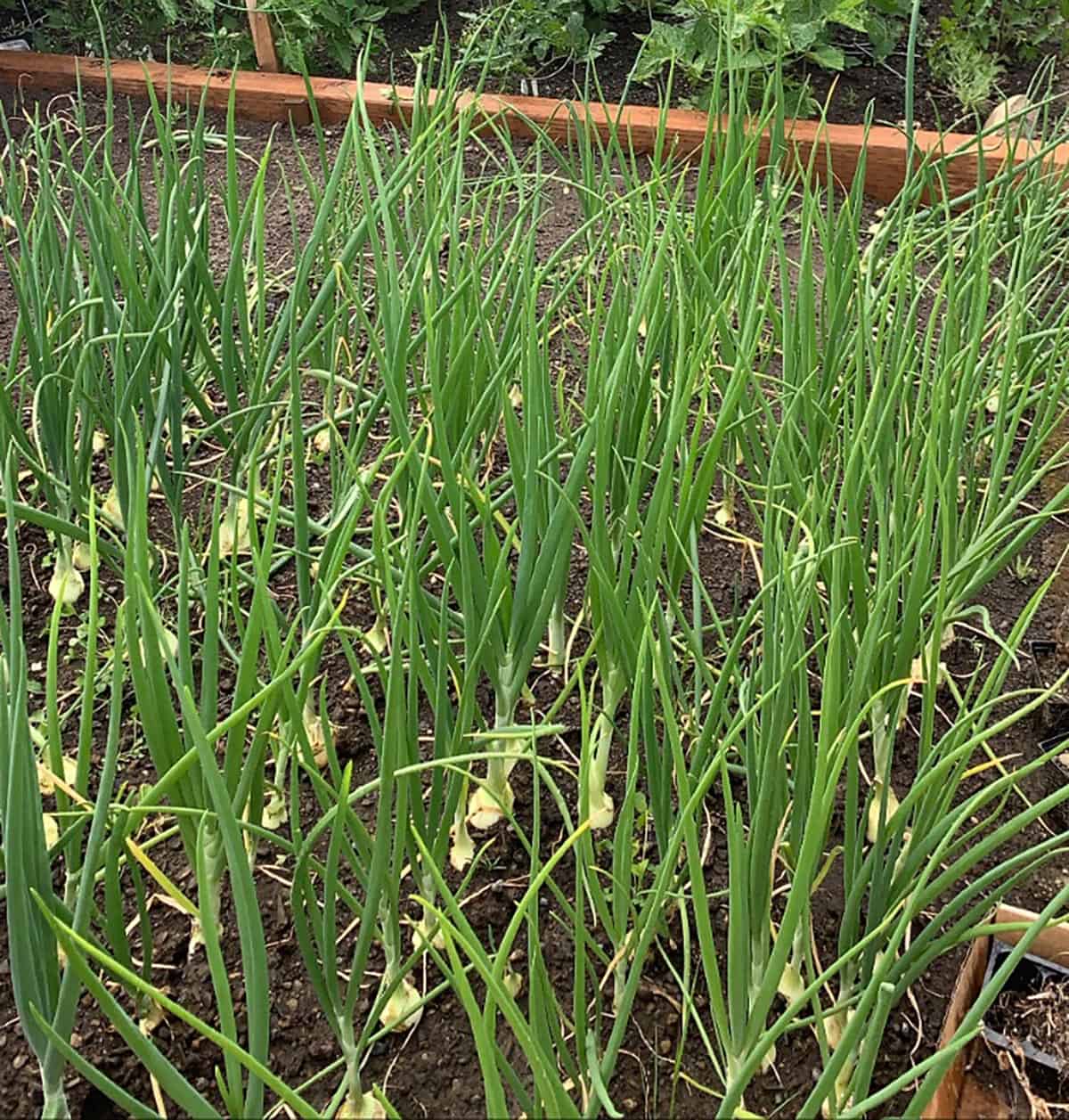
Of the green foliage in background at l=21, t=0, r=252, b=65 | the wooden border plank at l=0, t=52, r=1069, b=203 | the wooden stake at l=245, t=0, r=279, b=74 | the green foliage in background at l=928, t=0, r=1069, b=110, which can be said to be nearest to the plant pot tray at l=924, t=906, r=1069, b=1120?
the wooden border plank at l=0, t=52, r=1069, b=203

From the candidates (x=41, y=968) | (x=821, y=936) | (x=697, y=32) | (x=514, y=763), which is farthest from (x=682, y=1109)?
(x=697, y=32)

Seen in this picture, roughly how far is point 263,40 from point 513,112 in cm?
63

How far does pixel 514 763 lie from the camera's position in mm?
1215

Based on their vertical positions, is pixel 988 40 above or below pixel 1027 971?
above

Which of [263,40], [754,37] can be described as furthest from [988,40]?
[263,40]

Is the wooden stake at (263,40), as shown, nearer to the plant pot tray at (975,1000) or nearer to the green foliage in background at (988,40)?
the green foliage in background at (988,40)

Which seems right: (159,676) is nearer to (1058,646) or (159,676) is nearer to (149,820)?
(149,820)

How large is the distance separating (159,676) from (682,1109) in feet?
1.68

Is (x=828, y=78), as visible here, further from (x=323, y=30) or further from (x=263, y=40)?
(x=263, y=40)

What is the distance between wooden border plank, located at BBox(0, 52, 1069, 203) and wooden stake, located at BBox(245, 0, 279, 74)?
0.14 feet

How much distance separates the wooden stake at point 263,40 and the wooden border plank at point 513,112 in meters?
0.04

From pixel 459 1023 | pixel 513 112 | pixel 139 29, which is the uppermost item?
pixel 139 29

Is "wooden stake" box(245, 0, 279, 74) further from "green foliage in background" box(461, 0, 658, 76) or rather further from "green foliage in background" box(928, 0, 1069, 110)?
"green foliage in background" box(928, 0, 1069, 110)

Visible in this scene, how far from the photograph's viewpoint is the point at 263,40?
2.62m
